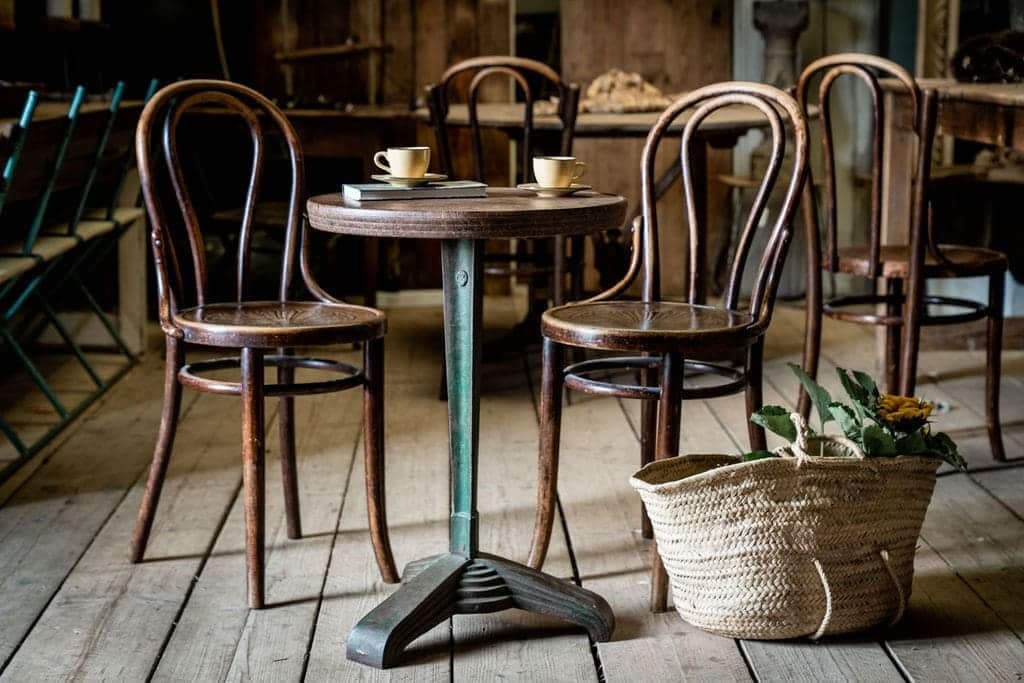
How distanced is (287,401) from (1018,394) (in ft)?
8.12

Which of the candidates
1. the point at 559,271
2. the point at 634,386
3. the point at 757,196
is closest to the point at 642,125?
the point at 559,271

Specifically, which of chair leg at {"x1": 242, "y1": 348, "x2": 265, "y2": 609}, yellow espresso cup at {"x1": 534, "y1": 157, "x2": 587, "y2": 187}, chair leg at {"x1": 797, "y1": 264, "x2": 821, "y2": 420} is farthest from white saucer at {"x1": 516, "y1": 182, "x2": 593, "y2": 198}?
chair leg at {"x1": 797, "y1": 264, "x2": 821, "y2": 420}

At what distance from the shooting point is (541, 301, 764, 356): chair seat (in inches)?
103

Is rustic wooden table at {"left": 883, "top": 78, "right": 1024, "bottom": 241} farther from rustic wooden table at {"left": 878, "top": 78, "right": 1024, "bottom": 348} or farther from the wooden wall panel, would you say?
the wooden wall panel

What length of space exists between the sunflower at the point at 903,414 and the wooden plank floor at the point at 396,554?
38 centimetres

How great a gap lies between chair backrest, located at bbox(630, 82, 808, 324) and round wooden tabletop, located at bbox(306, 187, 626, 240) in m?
0.37

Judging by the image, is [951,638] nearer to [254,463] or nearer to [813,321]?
[254,463]

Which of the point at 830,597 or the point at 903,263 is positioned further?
the point at 903,263

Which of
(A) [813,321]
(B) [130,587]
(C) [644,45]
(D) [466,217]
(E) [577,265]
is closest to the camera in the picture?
(D) [466,217]

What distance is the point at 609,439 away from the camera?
3986mm

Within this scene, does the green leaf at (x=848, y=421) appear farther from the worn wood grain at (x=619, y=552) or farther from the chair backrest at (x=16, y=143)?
the chair backrest at (x=16, y=143)

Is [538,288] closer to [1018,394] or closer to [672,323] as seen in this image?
[1018,394]

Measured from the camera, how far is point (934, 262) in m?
3.66

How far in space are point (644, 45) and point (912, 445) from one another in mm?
3927
